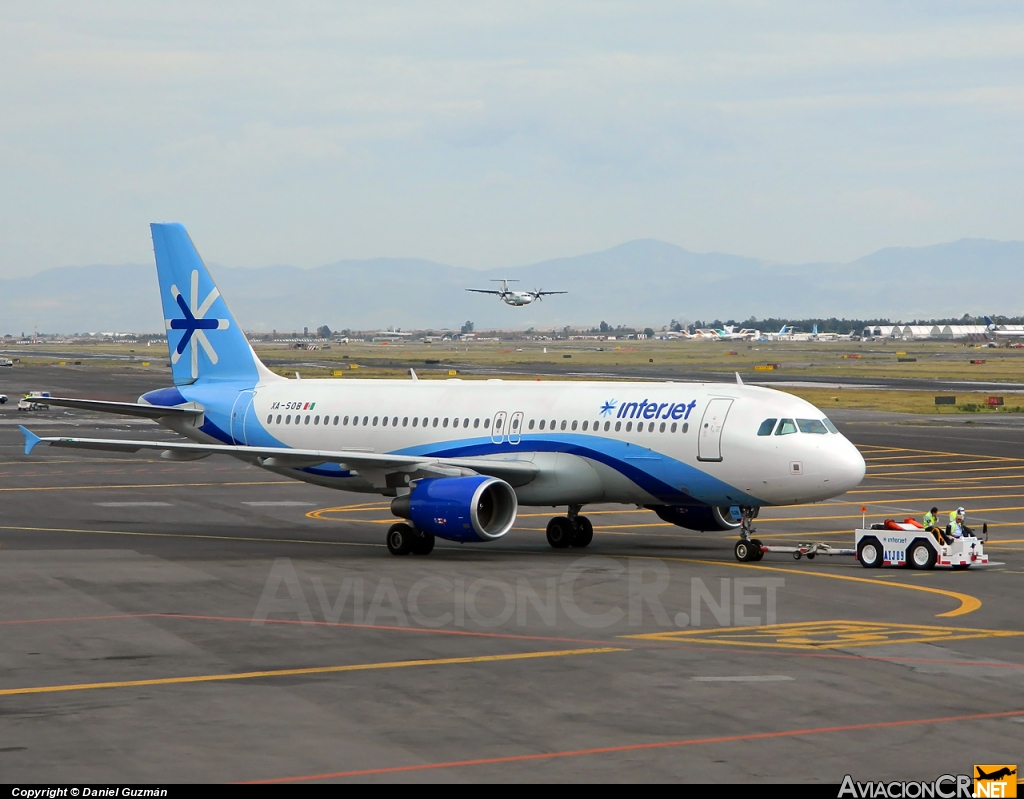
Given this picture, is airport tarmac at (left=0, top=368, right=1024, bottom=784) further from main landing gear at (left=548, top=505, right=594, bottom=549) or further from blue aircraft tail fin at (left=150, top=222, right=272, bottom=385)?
blue aircraft tail fin at (left=150, top=222, right=272, bottom=385)

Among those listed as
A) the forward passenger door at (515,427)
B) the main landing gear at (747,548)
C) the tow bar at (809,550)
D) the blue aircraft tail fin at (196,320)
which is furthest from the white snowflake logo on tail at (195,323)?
the tow bar at (809,550)

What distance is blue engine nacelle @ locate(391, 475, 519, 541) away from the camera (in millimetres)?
36531

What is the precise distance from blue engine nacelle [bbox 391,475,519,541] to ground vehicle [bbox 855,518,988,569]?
9.30 metres

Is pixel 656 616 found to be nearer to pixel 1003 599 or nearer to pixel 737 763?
pixel 1003 599

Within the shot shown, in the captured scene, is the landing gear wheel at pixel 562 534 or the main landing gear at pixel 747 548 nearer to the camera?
the main landing gear at pixel 747 548

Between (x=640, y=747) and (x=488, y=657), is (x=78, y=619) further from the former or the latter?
(x=640, y=747)

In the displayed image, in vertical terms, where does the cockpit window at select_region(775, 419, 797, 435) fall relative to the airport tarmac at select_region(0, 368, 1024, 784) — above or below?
above

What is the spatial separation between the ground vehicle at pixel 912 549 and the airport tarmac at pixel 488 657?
1.92 feet

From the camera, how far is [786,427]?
3762 cm

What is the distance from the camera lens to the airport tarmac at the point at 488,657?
18016mm

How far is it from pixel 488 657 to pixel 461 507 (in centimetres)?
1200

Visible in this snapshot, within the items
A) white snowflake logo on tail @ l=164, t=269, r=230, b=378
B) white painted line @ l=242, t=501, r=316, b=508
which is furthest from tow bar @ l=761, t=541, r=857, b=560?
white snowflake logo on tail @ l=164, t=269, r=230, b=378

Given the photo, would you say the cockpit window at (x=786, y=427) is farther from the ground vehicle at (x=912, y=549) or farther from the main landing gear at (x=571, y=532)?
the main landing gear at (x=571, y=532)

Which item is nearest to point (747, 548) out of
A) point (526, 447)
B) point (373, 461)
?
point (526, 447)
